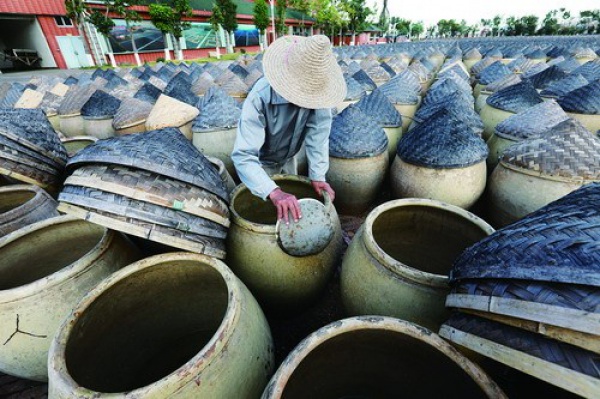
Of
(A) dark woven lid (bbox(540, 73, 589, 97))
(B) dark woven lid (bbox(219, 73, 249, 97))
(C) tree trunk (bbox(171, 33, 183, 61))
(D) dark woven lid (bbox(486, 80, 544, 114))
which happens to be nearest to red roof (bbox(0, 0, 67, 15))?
(C) tree trunk (bbox(171, 33, 183, 61))

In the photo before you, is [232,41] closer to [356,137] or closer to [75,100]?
[75,100]

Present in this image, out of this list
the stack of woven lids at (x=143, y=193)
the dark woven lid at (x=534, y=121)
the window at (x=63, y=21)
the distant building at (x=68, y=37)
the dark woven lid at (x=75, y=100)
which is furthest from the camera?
the window at (x=63, y=21)

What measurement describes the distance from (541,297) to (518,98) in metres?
3.53

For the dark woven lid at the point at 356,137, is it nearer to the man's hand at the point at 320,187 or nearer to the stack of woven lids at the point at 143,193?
the man's hand at the point at 320,187

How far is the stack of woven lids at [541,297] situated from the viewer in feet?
2.13

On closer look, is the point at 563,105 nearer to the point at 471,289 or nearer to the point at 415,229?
the point at 415,229

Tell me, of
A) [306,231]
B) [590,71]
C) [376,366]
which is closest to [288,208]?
[306,231]

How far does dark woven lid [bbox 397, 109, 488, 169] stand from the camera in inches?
91.5

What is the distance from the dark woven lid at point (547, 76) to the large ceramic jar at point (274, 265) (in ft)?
16.1

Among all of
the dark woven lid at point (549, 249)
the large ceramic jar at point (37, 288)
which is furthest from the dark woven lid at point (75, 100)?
the dark woven lid at point (549, 249)

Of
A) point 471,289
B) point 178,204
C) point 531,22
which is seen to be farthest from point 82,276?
point 531,22

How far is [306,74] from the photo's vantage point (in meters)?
1.63

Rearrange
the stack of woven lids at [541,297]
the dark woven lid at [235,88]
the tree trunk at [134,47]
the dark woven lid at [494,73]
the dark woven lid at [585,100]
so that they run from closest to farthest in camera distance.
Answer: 1. the stack of woven lids at [541,297]
2. the dark woven lid at [585,100]
3. the dark woven lid at [235,88]
4. the dark woven lid at [494,73]
5. the tree trunk at [134,47]

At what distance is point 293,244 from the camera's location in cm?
167
